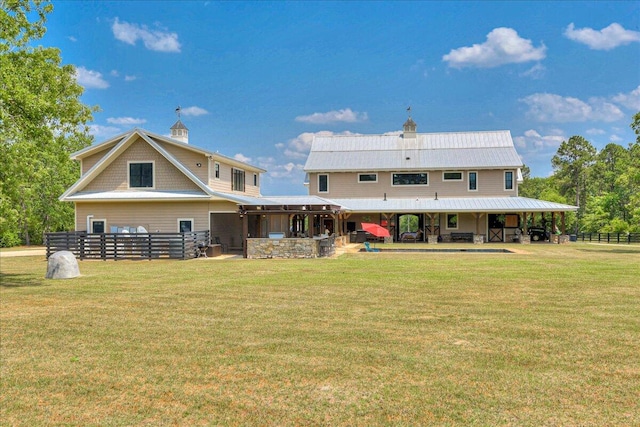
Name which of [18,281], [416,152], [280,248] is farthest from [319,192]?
[18,281]

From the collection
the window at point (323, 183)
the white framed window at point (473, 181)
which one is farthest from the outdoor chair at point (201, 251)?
the white framed window at point (473, 181)

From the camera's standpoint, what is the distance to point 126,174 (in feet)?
89.1

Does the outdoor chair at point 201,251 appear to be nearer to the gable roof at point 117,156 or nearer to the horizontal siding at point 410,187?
the gable roof at point 117,156

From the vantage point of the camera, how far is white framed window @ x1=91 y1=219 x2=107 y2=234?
26844mm

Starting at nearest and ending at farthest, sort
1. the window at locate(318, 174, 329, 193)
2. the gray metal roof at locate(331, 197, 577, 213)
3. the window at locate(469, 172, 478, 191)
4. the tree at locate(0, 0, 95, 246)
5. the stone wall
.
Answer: the tree at locate(0, 0, 95, 246) < the stone wall < the gray metal roof at locate(331, 197, 577, 213) < the window at locate(469, 172, 478, 191) < the window at locate(318, 174, 329, 193)

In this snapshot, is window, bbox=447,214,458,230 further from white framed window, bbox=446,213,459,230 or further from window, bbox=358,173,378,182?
window, bbox=358,173,378,182

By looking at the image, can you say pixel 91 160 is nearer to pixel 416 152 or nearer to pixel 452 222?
pixel 416 152

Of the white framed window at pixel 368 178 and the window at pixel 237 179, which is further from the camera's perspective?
the white framed window at pixel 368 178

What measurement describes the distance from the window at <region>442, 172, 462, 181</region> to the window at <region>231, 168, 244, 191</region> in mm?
15730

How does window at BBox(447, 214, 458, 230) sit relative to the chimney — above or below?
below

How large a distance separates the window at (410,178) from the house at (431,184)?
5 cm

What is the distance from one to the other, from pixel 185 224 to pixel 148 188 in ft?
9.85

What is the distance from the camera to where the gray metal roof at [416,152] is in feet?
125

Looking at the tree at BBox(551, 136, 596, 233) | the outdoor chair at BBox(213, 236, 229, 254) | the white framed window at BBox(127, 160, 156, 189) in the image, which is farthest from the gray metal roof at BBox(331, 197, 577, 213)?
the tree at BBox(551, 136, 596, 233)
